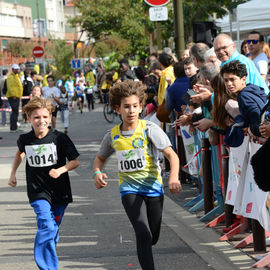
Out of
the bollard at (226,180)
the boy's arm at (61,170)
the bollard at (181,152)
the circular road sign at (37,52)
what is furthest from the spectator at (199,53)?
the circular road sign at (37,52)

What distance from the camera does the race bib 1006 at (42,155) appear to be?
6445 mm

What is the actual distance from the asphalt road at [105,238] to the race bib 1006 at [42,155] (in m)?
0.98

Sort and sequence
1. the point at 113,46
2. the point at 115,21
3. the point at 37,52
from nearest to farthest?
the point at 37,52 → the point at 115,21 → the point at 113,46

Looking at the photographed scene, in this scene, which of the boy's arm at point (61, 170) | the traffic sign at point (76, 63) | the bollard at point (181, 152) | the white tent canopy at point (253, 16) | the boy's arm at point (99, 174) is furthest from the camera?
the traffic sign at point (76, 63)

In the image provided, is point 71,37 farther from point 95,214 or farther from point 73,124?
point 95,214

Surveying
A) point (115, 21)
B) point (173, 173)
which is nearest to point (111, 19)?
point (115, 21)

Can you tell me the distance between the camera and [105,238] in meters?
7.84

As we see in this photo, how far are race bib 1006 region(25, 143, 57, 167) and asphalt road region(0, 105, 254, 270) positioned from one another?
3.23 feet

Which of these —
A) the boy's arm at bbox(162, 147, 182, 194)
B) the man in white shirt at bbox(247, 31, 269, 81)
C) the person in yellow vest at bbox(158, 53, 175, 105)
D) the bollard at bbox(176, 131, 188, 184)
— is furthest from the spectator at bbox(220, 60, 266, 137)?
the man in white shirt at bbox(247, 31, 269, 81)

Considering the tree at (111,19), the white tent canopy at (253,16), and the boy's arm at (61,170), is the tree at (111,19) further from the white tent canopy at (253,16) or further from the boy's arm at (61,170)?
the boy's arm at (61,170)

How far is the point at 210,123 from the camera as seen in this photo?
784 centimetres

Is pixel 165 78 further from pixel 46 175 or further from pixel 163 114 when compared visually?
pixel 46 175

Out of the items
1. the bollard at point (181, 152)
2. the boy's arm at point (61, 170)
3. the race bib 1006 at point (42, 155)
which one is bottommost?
the bollard at point (181, 152)

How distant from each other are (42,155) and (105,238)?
1.73 meters
